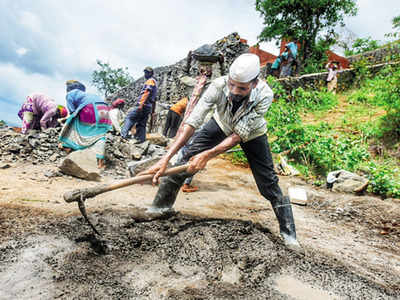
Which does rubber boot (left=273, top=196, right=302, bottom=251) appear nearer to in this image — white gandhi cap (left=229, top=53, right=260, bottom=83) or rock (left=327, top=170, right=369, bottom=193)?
white gandhi cap (left=229, top=53, right=260, bottom=83)

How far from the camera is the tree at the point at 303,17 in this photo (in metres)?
11.5

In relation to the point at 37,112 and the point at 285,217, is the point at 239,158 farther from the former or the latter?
the point at 37,112

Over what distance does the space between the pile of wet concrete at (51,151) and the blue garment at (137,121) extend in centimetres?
29

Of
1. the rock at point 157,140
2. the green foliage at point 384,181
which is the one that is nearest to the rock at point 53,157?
the rock at point 157,140

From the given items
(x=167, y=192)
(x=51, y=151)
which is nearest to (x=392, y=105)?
(x=167, y=192)

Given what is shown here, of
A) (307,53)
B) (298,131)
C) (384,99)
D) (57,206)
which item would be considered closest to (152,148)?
(57,206)

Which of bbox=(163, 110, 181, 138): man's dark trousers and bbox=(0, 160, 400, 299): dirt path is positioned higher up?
bbox=(163, 110, 181, 138): man's dark trousers

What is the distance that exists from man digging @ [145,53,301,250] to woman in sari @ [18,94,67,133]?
13.4ft

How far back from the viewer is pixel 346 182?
12.6 ft

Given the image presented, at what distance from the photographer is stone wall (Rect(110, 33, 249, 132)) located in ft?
31.6

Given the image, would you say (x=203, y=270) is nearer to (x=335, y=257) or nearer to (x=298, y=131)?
(x=335, y=257)

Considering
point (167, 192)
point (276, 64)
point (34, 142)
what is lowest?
point (167, 192)

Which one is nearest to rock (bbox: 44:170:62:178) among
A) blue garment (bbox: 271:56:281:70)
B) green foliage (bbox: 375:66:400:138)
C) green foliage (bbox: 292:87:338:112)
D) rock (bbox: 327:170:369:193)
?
rock (bbox: 327:170:369:193)

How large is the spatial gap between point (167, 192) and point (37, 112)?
4.45 metres
